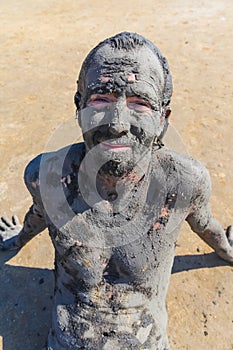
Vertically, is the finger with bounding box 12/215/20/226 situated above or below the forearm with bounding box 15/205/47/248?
below

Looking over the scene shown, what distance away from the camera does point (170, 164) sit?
216cm

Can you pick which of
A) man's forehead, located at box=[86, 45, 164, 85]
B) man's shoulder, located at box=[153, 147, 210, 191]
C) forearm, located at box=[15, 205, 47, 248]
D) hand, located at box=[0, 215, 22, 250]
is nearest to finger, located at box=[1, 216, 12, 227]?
hand, located at box=[0, 215, 22, 250]

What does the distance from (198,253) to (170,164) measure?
1.29 metres

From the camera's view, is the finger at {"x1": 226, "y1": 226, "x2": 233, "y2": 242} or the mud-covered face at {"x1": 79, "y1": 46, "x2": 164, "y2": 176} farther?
the finger at {"x1": 226, "y1": 226, "x2": 233, "y2": 242}

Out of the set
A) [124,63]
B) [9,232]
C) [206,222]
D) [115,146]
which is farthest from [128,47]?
[9,232]

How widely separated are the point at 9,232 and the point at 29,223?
669 mm

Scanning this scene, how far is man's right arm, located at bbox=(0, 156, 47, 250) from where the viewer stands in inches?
88.6

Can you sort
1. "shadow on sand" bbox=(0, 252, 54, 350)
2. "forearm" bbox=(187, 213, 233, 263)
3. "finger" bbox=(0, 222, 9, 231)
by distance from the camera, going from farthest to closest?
"finger" bbox=(0, 222, 9, 231) → "shadow on sand" bbox=(0, 252, 54, 350) → "forearm" bbox=(187, 213, 233, 263)

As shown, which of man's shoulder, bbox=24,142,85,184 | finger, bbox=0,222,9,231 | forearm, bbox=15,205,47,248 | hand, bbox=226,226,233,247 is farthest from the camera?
finger, bbox=0,222,9,231

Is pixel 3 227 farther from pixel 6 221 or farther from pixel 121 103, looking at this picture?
pixel 121 103

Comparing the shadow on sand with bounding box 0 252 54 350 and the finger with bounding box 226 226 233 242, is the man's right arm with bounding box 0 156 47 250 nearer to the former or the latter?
the shadow on sand with bounding box 0 252 54 350

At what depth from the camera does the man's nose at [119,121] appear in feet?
5.60

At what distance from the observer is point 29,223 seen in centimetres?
278

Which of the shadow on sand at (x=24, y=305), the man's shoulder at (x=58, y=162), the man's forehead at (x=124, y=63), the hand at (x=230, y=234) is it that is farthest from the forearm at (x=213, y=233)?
the shadow on sand at (x=24, y=305)
